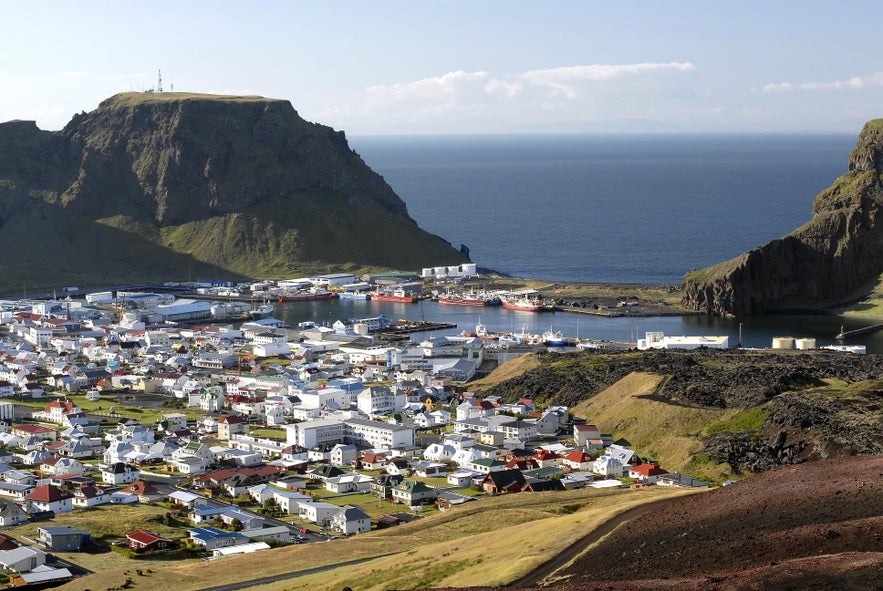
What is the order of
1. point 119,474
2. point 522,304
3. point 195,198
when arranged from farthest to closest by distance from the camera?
point 195,198 → point 522,304 → point 119,474

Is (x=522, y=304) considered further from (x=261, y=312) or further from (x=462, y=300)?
(x=261, y=312)

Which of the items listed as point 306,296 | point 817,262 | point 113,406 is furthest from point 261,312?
point 817,262

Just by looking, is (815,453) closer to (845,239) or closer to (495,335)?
(495,335)

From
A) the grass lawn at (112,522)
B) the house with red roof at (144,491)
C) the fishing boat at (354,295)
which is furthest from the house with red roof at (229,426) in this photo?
the fishing boat at (354,295)

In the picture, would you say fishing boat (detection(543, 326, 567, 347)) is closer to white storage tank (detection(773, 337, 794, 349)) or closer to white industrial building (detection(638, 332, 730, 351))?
white industrial building (detection(638, 332, 730, 351))

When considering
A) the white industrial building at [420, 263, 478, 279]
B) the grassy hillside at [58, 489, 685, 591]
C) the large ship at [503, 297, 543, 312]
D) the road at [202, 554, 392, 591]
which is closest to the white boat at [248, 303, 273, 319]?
the large ship at [503, 297, 543, 312]

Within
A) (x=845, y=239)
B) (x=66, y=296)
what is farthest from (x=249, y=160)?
(x=845, y=239)
